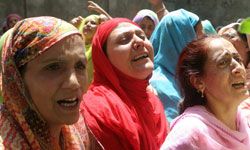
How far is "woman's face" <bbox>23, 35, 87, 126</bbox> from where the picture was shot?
199cm

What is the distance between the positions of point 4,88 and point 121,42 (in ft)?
3.16

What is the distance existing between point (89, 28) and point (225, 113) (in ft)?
9.31

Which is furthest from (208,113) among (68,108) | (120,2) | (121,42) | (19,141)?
(120,2)

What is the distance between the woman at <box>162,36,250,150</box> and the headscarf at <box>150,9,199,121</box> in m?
0.84

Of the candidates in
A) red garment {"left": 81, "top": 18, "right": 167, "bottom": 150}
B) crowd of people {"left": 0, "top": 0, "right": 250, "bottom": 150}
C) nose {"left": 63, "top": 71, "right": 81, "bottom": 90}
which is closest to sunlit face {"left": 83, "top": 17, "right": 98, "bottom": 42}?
crowd of people {"left": 0, "top": 0, "right": 250, "bottom": 150}

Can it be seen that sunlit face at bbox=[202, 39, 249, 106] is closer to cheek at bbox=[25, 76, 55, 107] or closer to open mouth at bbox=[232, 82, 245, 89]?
open mouth at bbox=[232, 82, 245, 89]

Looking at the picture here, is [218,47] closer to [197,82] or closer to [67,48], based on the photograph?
[197,82]

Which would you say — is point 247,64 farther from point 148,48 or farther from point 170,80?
point 148,48

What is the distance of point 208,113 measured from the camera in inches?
101

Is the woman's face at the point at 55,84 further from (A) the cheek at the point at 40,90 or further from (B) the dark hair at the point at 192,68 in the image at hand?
(B) the dark hair at the point at 192,68

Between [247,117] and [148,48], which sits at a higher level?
[148,48]

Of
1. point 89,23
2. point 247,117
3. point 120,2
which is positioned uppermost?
point 247,117

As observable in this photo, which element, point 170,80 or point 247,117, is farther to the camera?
point 170,80

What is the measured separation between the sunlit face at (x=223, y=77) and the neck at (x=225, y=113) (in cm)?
3
